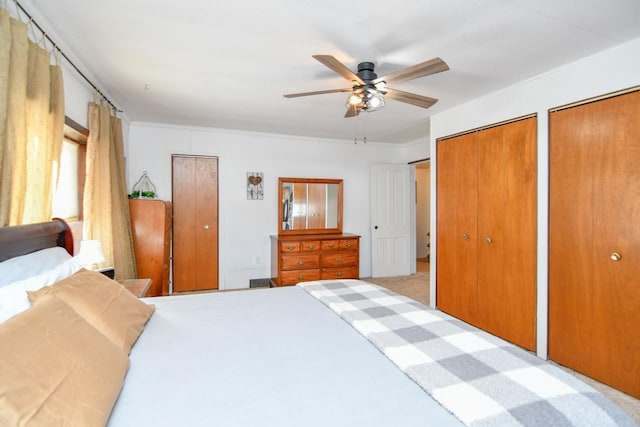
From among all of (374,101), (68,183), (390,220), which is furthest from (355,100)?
(390,220)

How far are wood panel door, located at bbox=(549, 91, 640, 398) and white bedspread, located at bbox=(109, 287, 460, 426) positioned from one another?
1.95 metres

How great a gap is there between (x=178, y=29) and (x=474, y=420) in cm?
244

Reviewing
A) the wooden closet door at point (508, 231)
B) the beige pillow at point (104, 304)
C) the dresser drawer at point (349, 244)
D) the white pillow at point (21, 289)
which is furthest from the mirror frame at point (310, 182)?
the white pillow at point (21, 289)

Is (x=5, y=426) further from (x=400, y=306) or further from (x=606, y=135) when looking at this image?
(x=606, y=135)

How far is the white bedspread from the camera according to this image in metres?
0.87

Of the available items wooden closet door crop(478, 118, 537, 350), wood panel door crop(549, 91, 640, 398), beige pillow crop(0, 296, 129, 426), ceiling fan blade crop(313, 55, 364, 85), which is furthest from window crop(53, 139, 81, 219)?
wood panel door crop(549, 91, 640, 398)

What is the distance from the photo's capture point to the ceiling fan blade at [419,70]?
177cm

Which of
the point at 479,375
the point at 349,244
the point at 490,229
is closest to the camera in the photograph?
the point at 479,375

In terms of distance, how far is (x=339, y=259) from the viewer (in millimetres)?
4305

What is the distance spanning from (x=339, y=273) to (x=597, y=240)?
2861 mm

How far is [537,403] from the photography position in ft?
2.91

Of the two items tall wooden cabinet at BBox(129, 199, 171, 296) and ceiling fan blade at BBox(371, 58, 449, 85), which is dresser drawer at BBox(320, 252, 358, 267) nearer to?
tall wooden cabinet at BBox(129, 199, 171, 296)

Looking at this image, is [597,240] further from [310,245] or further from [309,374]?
[310,245]

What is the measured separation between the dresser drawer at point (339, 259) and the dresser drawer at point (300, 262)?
0.11m
